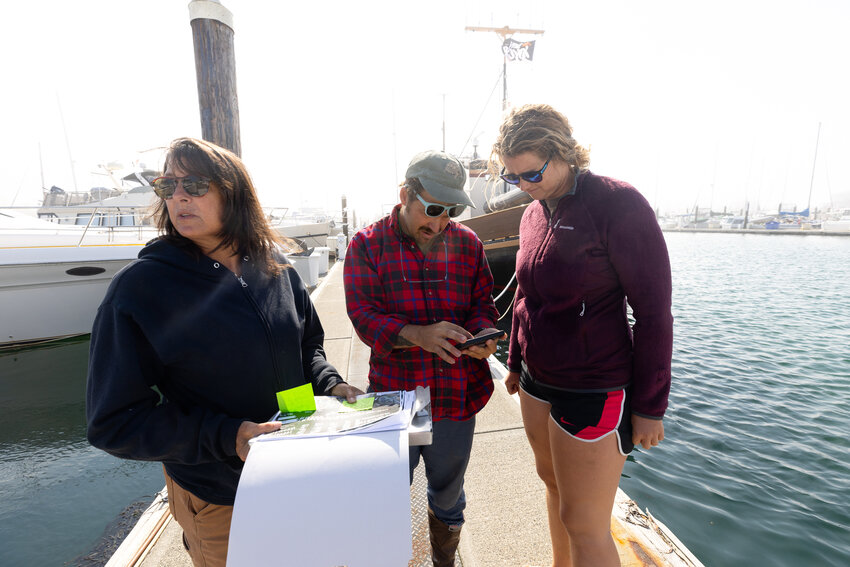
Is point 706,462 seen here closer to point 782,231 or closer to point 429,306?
point 429,306

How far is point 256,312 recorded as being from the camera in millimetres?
1300

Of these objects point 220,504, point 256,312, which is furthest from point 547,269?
point 220,504

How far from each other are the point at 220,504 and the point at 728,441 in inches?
229

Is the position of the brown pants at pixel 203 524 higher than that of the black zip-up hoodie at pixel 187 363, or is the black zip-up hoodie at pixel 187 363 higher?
the black zip-up hoodie at pixel 187 363

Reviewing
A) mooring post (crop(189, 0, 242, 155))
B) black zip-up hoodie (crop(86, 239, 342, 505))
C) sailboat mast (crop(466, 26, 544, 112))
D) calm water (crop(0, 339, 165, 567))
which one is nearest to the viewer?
black zip-up hoodie (crop(86, 239, 342, 505))

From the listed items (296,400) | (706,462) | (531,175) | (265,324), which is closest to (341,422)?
(296,400)

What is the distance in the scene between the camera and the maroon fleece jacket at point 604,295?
131 centimetres

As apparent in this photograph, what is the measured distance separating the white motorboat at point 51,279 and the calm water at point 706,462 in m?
0.55

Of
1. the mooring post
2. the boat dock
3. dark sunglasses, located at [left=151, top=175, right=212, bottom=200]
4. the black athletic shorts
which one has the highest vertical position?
the mooring post

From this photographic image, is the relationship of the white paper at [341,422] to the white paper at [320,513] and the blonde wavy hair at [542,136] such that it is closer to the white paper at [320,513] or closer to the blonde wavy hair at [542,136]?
the white paper at [320,513]

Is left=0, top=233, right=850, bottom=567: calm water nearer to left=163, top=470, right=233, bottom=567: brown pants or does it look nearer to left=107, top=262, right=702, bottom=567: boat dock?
left=107, top=262, right=702, bottom=567: boat dock

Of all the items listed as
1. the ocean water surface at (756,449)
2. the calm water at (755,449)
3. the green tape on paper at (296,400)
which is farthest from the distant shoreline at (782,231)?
the green tape on paper at (296,400)

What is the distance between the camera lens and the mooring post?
2.81 metres

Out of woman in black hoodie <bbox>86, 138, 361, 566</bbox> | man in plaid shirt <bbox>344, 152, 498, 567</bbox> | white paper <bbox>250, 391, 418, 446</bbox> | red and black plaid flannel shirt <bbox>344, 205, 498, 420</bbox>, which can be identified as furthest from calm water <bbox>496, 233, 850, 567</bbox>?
woman in black hoodie <bbox>86, 138, 361, 566</bbox>
